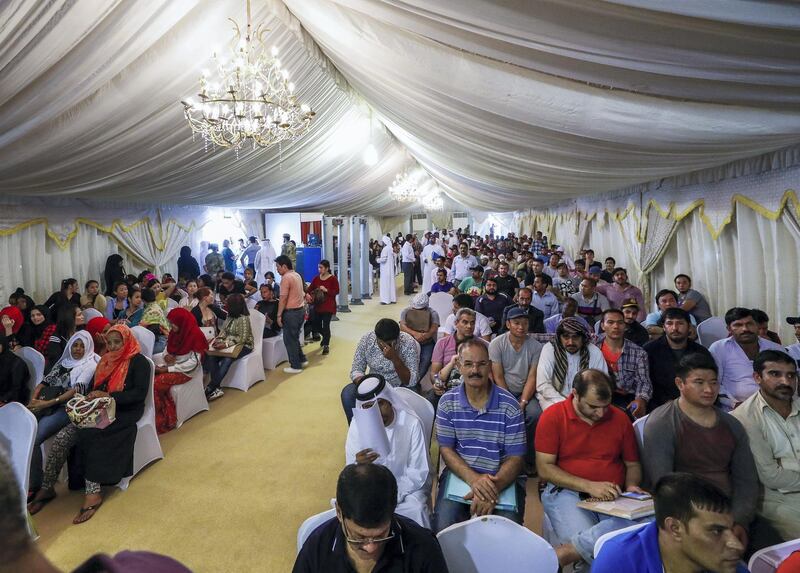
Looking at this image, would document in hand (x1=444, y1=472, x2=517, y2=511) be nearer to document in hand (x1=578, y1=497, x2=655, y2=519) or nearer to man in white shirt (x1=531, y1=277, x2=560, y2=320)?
document in hand (x1=578, y1=497, x2=655, y2=519)

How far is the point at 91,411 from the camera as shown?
10.5 ft

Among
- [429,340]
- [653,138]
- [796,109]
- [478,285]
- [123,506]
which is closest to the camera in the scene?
[796,109]

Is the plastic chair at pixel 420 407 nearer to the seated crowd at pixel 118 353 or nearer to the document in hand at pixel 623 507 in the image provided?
the document in hand at pixel 623 507

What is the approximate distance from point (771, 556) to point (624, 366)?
1638mm

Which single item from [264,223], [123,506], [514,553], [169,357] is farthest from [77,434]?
[264,223]

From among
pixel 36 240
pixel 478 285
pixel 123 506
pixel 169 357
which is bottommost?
pixel 123 506

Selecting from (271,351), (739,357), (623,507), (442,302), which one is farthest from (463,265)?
(623,507)

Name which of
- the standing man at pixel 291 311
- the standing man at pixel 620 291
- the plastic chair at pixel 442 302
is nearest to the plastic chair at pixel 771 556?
the standing man at pixel 620 291

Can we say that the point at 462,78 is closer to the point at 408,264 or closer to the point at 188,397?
the point at 188,397

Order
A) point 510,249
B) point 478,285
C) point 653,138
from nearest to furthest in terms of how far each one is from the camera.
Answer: point 653,138, point 478,285, point 510,249

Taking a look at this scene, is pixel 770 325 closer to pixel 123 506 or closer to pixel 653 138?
pixel 653 138

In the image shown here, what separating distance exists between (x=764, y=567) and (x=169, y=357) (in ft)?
15.1

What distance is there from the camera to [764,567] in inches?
68.3

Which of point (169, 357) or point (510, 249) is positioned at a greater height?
point (510, 249)
